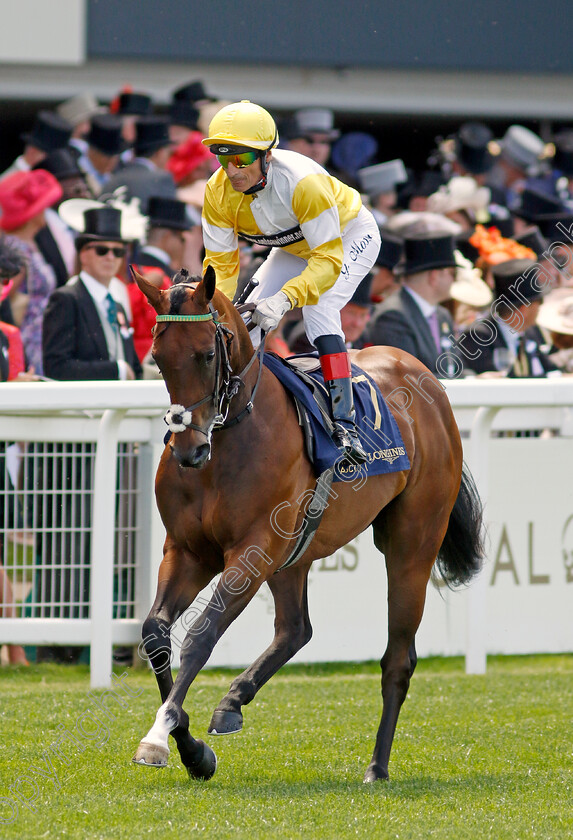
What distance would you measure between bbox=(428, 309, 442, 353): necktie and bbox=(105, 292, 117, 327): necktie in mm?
1816

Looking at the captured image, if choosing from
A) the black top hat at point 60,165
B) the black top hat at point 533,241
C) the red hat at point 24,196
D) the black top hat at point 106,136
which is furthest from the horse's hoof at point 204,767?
the black top hat at point 106,136

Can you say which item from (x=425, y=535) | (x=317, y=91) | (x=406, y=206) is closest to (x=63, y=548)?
(x=425, y=535)

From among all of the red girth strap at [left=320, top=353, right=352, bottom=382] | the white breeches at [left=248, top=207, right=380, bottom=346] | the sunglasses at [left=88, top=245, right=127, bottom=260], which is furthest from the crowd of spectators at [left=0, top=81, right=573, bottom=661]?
the red girth strap at [left=320, top=353, right=352, bottom=382]

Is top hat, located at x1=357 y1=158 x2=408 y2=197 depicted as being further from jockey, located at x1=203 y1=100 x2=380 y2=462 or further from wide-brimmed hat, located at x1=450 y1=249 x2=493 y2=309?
jockey, located at x1=203 y1=100 x2=380 y2=462

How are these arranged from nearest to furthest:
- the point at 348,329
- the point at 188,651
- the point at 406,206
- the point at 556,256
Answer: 1. the point at 188,651
2. the point at 348,329
3. the point at 556,256
4. the point at 406,206

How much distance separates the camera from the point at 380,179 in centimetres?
1029

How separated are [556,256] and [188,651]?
5.93 metres

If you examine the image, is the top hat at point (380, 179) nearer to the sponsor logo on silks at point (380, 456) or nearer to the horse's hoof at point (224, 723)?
the sponsor logo on silks at point (380, 456)

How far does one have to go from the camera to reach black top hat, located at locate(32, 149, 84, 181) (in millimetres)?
8359

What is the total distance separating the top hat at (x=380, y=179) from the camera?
10.2 m

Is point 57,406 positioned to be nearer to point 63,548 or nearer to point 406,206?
point 63,548

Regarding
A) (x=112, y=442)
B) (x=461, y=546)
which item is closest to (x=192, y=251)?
(x=112, y=442)

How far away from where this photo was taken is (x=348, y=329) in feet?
21.6

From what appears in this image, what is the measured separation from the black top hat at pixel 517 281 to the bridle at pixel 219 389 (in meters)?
4.02
